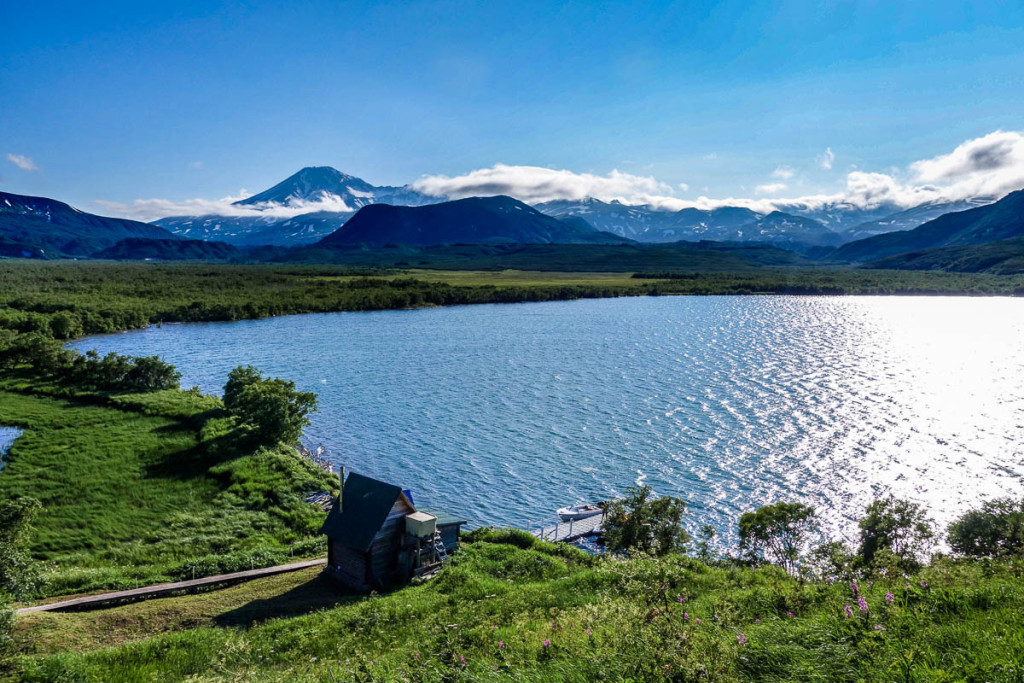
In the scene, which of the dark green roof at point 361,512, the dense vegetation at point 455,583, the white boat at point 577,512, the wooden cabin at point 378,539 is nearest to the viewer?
the dense vegetation at point 455,583

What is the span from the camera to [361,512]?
28922mm

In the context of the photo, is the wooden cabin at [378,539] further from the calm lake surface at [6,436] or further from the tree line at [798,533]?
the calm lake surface at [6,436]

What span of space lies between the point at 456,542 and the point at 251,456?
2425 centimetres

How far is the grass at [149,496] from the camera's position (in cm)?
3131

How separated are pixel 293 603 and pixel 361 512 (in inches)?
198

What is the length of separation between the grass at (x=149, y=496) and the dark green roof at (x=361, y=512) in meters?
5.72

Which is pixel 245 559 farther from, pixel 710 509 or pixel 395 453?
pixel 710 509

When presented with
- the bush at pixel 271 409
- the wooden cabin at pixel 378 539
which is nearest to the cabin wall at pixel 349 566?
the wooden cabin at pixel 378 539

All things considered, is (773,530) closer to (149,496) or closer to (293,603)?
(293,603)

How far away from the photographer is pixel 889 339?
11525 cm

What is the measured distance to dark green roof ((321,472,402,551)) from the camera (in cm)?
2794

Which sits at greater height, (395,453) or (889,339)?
(889,339)

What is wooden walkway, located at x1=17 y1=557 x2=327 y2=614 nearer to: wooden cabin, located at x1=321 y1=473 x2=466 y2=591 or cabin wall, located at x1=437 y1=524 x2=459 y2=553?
wooden cabin, located at x1=321 y1=473 x2=466 y2=591

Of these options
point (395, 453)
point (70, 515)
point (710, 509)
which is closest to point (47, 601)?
point (70, 515)
